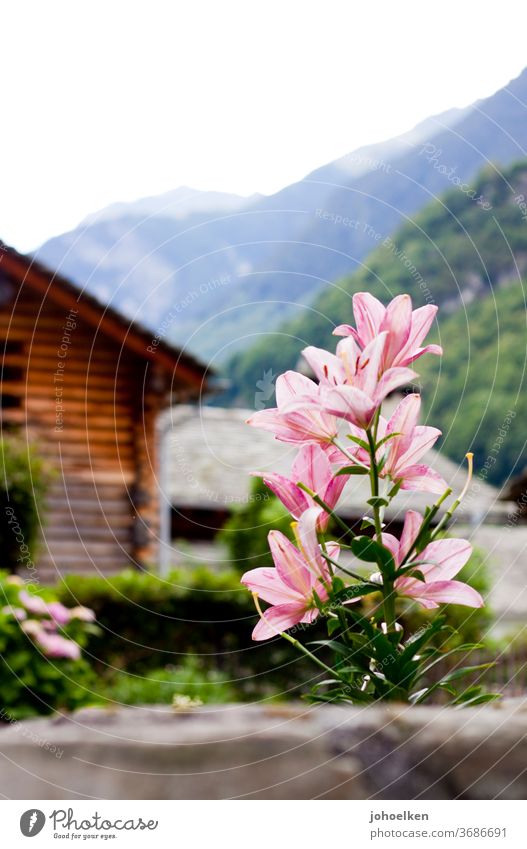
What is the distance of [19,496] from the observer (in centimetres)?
521

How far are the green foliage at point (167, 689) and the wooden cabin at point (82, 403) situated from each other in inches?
56.4

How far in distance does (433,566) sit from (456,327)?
3.46 m

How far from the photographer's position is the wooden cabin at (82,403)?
601 centimetres

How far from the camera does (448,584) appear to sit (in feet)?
1.98

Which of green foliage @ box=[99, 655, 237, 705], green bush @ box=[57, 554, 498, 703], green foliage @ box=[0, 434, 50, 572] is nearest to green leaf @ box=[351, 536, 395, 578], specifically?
green foliage @ box=[99, 655, 237, 705]

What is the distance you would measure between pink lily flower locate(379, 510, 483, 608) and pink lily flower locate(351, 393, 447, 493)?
0.03 metres

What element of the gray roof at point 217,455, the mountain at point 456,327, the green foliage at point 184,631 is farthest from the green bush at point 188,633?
the gray roof at point 217,455

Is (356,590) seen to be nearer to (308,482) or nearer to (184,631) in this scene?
(308,482)

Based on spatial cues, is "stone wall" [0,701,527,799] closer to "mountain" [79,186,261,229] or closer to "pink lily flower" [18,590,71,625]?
"mountain" [79,186,261,229]

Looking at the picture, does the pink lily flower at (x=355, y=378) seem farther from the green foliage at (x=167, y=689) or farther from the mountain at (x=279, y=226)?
the green foliage at (x=167, y=689)

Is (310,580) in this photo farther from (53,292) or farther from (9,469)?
(53,292)
